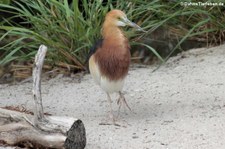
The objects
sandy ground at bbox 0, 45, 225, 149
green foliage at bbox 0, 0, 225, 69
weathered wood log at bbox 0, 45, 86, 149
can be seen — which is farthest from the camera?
green foliage at bbox 0, 0, 225, 69

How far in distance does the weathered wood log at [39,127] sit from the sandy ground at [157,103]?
10.5 inches

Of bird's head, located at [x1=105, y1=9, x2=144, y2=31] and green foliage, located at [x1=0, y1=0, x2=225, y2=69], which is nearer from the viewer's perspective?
bird's head, located at [x1=105, y1=9, x2=144, y2=31]

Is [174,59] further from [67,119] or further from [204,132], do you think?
[67,119]

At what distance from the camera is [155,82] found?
521cm

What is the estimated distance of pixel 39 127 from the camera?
12.2ft

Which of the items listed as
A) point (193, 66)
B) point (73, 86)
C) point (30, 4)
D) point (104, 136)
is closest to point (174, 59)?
point (193, 66)

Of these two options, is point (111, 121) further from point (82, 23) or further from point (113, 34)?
point (82, 23)

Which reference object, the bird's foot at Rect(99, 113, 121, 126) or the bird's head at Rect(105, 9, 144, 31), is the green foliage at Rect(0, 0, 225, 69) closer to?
the bird's head at Rect(105, 9, 144, 31)

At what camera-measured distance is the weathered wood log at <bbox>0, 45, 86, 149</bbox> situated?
3.65 meters

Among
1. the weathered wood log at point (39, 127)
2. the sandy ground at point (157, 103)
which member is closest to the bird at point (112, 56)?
the sandy ground at point (157, 103)

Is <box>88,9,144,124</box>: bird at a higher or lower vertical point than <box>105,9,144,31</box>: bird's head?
lower

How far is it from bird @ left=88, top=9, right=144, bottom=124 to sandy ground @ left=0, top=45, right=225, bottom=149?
1.00ft

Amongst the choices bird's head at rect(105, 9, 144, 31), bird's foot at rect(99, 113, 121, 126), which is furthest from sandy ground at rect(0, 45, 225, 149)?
bird's head at rect(105, 9, 144, 31)

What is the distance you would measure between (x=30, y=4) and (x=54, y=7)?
224 mm
